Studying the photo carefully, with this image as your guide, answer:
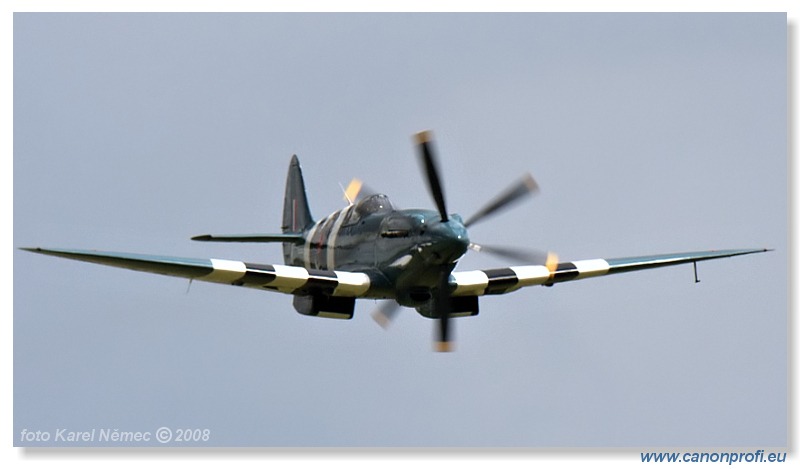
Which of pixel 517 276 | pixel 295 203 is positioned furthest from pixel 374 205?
pixel 295 203

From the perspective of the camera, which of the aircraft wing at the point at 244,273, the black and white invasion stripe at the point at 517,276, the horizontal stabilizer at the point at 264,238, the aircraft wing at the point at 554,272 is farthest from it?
the horizontal stabilizer at the point at 264,238

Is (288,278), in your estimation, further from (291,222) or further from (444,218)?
(291,222)

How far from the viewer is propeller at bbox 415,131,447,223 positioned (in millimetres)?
29172

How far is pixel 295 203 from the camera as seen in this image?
39000mm

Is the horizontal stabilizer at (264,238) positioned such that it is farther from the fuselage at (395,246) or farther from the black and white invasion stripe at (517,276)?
the black and white invasion stripe at (517,276)

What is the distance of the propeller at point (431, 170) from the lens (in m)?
29.2

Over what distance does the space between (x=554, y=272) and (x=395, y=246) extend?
14.4 ft

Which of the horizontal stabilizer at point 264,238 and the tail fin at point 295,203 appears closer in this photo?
the horizontal stabilizer at point 264,238

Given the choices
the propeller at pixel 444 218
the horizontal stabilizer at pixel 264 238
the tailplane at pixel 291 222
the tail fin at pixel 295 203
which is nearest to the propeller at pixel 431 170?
the propeller at pixel 444 218

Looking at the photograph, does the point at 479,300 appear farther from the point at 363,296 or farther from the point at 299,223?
the point at 299,223

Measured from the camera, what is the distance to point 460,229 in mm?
29078

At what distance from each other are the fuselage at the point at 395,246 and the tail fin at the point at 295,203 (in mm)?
5395

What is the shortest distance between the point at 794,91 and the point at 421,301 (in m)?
9.17

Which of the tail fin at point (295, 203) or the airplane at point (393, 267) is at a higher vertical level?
the tail fin at point (295, 203)
